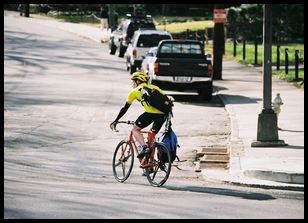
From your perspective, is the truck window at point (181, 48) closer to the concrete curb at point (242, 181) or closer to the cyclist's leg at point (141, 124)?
the concrete curb at point (242, 181)

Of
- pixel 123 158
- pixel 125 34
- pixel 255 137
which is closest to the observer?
pixel 123 158

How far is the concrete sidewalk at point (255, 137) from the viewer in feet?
48.7

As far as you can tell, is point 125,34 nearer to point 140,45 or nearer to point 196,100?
point 140,45

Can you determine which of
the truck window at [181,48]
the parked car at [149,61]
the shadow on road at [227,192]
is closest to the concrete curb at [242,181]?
the shadow on road at [227,192]

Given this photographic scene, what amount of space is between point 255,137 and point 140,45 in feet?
53.5

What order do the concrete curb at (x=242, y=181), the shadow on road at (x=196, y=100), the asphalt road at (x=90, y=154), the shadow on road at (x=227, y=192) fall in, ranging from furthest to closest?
the shadow on road at (x=196, y=100), the concrete curb at (x=242, y=181), the shadow on road at (x=227, y=192), the asphalt road at (x=90, y=154)

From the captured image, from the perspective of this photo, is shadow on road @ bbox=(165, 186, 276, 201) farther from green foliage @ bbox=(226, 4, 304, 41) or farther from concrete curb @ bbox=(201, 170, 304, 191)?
green foliage @ bbox=(226, 4, 304, 41)

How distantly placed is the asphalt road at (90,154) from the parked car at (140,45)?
589 millimetres

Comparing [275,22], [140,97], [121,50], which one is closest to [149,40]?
[121,50]

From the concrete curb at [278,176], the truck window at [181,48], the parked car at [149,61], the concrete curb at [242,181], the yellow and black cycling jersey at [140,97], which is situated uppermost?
the yellow and black cycling jersey at [140,97]

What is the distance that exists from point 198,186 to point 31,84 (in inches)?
715

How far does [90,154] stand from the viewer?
18.4m

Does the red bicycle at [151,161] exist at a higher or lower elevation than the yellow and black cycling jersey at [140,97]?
lower

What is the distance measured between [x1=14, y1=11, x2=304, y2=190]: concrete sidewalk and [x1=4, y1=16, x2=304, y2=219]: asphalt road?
37 centimetres
